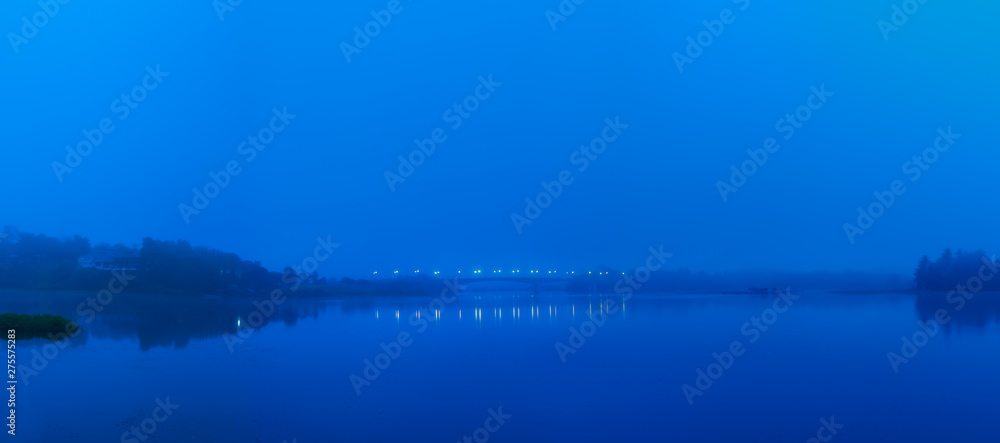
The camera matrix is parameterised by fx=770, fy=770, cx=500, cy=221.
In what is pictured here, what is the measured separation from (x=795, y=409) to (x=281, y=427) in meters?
11.0

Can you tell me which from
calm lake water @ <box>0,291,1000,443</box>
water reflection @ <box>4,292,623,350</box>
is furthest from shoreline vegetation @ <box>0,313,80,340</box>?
calm lake water @ <box>0,291,1000,443</box>

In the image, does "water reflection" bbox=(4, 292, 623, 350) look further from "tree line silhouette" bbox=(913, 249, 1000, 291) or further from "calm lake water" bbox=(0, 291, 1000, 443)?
"tree line silhouette" bbox=(913, 249, 1000, 291)

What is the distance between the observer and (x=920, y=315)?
50938 millimetres

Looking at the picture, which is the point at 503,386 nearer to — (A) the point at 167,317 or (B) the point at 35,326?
(B) the point at 35,326

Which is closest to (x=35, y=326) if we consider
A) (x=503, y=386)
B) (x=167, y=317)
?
(x=167, y=317)

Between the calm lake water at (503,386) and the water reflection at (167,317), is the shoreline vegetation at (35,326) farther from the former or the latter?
the calm lake water at (503,386)

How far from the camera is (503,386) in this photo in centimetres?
1980

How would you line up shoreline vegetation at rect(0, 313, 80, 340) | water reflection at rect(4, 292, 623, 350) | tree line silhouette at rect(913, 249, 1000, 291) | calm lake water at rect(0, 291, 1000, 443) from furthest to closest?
tree line silhouette at rect(913, 249, 1000, 291)
water reflection at rect(4, 292, 623, 350)
shoreline vegetation at rect(0, 313, 80, 340)
calm lake water at rect(0, 291, 1000, 443)

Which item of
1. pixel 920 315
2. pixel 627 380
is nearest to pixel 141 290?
pixel 627 380

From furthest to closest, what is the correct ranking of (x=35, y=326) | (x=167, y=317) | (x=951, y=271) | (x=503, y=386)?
(x=951, y=271) < (x=167, y=317) < (x=35, y=326) < (x=503, y=386)

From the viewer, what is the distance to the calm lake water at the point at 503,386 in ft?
47.9

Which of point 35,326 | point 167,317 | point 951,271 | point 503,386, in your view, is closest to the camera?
point 503,386

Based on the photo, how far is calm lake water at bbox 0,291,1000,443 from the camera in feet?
47.9

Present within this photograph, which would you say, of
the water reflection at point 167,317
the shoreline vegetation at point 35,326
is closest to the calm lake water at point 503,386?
the water reflection at point 167,317
